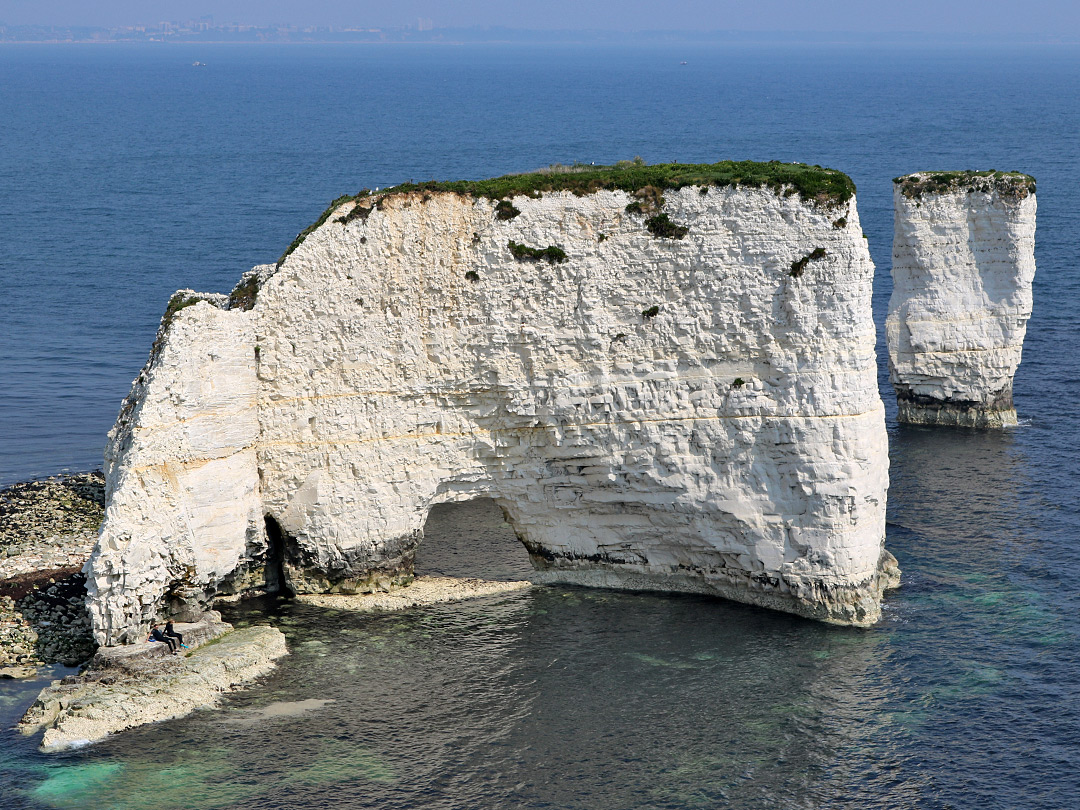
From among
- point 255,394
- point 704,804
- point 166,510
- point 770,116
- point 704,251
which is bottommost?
point 704,804

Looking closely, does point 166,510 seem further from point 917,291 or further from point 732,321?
point 917,291

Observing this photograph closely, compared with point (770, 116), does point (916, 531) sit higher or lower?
Answer: lower

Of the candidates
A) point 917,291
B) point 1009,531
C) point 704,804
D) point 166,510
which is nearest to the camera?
point 704,804

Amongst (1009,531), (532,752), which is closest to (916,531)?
(1009,531)

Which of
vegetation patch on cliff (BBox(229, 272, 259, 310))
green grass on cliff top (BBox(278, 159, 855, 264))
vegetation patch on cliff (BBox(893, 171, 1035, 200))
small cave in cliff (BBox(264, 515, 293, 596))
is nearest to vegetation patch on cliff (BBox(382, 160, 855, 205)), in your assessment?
green grass on cliff top (BBox(278, 159, 855, 264))

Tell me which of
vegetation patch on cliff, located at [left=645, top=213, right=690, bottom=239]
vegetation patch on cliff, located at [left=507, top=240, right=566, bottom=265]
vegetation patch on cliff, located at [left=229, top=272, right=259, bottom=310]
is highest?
vegetation patch on cliff, located at [left=645, top=213, right=690, bottom=239]

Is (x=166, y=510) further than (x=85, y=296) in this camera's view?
No

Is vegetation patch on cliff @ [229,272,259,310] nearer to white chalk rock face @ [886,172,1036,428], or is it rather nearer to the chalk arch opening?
the chalk arch opening

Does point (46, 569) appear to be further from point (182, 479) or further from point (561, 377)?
point (561, 377)
